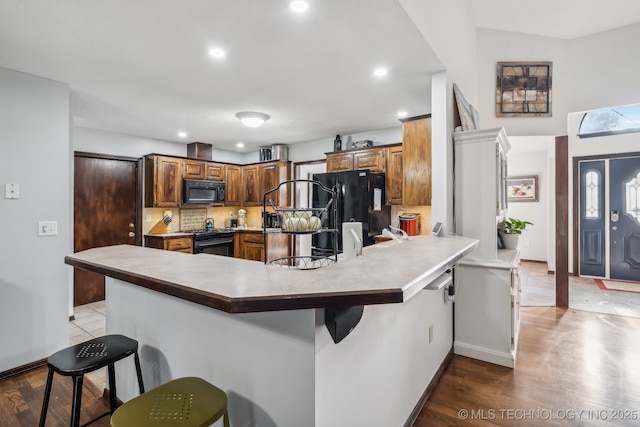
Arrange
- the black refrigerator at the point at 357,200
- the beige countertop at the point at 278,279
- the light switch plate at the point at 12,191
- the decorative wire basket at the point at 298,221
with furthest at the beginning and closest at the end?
the black refrigerator at the point at 357,200
the light switch plate at the point at 12,191
the decorative wire basket at the point at 298,221
the beige countertop at the point at 278,279

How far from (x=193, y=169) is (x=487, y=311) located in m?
4.68

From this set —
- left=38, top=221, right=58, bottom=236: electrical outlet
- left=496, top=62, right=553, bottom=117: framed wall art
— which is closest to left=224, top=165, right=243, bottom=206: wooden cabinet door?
left=38, top=221, right=58, bottom=236: electrical outlet

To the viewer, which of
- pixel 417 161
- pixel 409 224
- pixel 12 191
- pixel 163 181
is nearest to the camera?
pixel 12 191

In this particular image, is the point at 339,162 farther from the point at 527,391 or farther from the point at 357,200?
the point at 527,391

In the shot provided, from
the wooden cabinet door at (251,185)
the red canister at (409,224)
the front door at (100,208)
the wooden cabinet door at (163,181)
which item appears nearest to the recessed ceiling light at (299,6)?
the red canister at (409,224)

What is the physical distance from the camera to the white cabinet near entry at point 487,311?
2.54 meters

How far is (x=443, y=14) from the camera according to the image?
8.12ft

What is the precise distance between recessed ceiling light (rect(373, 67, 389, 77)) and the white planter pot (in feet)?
7.25

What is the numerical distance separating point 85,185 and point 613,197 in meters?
Answer: 8.20

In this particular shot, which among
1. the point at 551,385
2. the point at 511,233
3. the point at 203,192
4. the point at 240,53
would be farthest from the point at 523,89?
the point at 203,192

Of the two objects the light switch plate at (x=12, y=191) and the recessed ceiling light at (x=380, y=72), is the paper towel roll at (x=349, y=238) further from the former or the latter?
the light switch plate at (x=12, y=191)

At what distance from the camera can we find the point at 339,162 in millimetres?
4652

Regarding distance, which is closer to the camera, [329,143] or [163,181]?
[163,181]

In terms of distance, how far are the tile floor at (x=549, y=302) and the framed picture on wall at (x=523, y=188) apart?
→ 2109 mm
